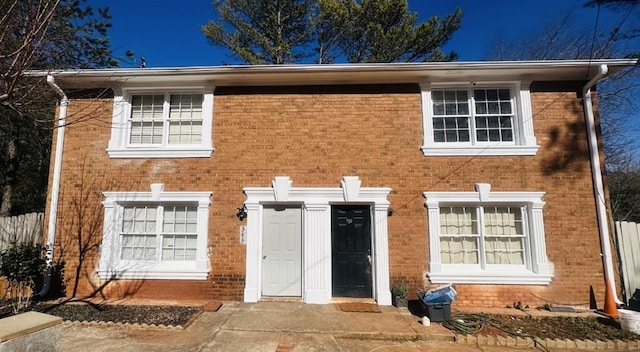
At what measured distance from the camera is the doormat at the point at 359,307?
693 cm

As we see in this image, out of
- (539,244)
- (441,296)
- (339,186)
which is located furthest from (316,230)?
(539,244)

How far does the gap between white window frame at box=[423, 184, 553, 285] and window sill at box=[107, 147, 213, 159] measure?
5240 mm

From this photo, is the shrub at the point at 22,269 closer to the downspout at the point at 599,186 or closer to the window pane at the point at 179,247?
the window pane at the point at 179,247

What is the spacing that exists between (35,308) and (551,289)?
10.8 metres

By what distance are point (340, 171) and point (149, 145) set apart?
15.3 ft

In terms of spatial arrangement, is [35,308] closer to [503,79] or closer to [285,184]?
[285,184]

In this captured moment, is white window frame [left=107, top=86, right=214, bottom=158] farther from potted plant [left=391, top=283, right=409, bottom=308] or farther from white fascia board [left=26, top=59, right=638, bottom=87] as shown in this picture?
potted plant [left=391, top=283, right=409, bottom=308]

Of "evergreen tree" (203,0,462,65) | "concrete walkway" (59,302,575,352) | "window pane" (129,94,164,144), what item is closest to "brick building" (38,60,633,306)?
"window pane" (129,94,164,144)

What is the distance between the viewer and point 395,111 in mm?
8039

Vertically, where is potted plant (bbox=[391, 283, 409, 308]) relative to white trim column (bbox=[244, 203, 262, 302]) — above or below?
below

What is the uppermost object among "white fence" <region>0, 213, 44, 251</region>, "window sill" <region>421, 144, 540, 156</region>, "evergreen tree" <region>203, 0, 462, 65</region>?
"evergreen tree" <region>203, 0, 462, 65</region>

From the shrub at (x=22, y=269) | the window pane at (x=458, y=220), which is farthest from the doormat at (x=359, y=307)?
the shrub at (x=22, y=269)

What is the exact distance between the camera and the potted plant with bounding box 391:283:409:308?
7.22m

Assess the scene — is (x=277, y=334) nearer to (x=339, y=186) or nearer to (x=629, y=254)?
(x=339, y=186)
